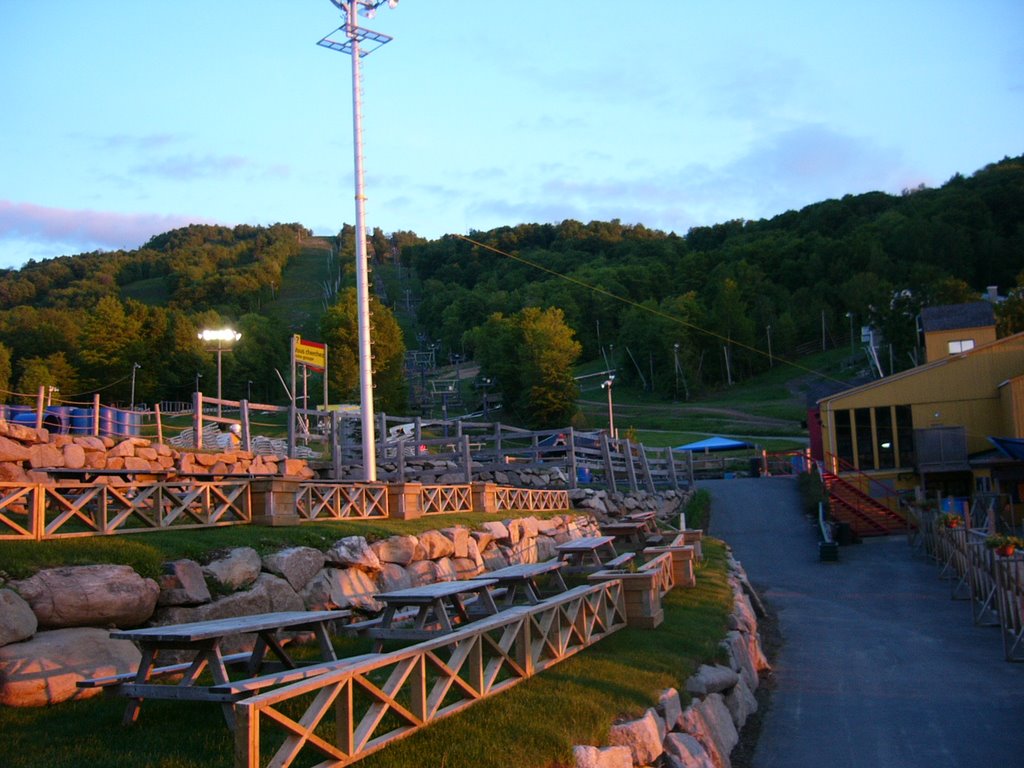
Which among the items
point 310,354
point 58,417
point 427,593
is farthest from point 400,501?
point 310,354

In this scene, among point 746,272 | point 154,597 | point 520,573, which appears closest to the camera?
point 154,597

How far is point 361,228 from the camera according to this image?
18234 mm

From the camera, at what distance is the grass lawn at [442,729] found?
558cm

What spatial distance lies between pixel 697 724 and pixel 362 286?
11267mm

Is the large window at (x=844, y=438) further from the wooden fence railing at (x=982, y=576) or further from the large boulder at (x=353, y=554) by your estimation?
the large boulder at (x=353, y=554)

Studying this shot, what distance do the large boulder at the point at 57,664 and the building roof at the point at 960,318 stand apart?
3811cm

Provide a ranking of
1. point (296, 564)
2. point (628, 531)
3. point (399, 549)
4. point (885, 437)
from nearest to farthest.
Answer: point (296, 564), point (399, 549), point (628, 531), point (885, 437)

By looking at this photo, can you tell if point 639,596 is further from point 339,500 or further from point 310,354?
point 310,354

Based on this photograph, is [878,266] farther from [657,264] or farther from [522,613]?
[522,613]

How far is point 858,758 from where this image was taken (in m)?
8.99

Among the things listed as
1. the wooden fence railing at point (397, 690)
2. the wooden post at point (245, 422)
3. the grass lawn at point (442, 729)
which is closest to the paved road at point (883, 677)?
the grass lawn at point (442, 729)

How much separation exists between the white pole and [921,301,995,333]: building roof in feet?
96.5

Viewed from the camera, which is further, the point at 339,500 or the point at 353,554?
the point at 339,500

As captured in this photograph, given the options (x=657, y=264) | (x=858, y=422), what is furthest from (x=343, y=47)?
(x=657, y=264)
